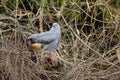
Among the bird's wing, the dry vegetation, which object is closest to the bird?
the bird's wing

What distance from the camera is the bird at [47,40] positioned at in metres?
3.12

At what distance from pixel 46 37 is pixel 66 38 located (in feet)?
1.75

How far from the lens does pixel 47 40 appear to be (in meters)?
3.18

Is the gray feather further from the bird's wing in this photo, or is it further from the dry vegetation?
the dry vegetation

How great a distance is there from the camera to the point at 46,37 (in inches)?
126

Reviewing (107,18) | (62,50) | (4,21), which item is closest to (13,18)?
(4,21)

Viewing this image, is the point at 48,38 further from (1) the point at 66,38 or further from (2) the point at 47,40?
(1) the point at 66,38

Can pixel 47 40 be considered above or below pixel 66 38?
above

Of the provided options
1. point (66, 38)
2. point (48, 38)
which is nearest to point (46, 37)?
point (48, 38)

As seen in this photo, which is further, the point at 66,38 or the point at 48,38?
the point at 66,38

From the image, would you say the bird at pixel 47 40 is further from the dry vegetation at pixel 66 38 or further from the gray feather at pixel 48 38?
the dry vegetation at pixel 66 38

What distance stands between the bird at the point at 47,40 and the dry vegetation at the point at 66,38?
111mm

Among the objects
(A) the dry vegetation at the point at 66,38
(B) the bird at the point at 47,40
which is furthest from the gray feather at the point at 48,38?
(A) the dry vegetation at the point at 66,38

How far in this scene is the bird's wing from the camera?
315 centimetres
